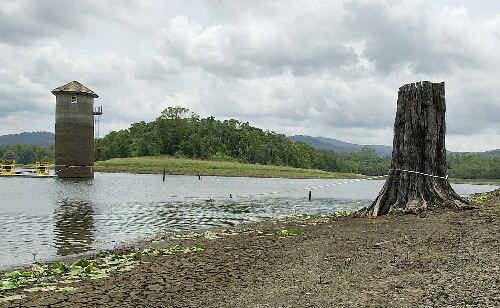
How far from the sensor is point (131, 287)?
8.80 meters

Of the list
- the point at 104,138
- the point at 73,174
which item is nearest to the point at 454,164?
the point at 104,138

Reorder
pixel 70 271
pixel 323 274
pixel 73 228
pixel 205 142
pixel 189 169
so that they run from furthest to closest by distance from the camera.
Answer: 1. pixel 205 142
2. pixel 189 169
3. pixel 73 228
4. pixel 70 271
5. pixel 323 274

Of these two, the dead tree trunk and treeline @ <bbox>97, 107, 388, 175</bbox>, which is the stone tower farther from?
treeline @ <bbox>97, 107, 388, 175</bbox>

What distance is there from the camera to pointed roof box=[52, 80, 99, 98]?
62906mm

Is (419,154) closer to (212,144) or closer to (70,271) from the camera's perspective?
(70,271)

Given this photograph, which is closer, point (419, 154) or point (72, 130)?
point (419, 154)

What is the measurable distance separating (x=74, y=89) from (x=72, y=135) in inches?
259

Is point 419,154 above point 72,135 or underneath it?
underneath

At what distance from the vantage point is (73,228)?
20.3 metres

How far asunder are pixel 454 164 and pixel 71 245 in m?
207

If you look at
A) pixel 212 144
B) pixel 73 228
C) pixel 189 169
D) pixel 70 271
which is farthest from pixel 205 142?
pixel 70 271

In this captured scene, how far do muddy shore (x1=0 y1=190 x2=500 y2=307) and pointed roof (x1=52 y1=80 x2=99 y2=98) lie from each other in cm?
5589

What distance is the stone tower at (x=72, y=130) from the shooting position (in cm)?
6238

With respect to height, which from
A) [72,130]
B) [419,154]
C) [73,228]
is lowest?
[73,228]
